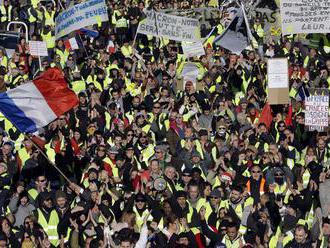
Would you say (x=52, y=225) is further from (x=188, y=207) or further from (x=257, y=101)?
(x=257, y=101)

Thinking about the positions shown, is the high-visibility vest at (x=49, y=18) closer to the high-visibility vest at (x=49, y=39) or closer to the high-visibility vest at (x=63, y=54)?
the high-visibility vest at (x=49, y=39)

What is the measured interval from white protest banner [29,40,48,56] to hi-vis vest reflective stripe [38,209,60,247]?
785 centimetres

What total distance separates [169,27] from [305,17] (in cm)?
314

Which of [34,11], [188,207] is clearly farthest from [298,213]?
[34,11]

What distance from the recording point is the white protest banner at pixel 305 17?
21703 mm

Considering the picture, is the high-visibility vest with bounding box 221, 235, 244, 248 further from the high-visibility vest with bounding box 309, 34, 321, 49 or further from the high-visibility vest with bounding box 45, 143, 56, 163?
the high-visibility vest with bounding box 309, 34, 321, 49

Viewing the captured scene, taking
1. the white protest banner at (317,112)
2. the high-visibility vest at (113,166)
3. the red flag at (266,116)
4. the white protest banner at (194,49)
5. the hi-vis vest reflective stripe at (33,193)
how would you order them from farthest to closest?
the white protest banner at (194,49)
the red flag at (266,116)
the white protest banner at (317,112)
the high-visibility vest at (113,166)
the hi-vis vest reflective stripe at (33,193)

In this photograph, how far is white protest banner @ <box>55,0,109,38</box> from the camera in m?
22.9

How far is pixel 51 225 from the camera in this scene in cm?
1530

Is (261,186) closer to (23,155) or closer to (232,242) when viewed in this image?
(232,242)

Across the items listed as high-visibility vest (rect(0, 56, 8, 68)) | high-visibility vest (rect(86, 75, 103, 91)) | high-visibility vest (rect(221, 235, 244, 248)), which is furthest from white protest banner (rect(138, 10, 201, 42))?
high-visibility vest (rect(221, 235, 244, 248))

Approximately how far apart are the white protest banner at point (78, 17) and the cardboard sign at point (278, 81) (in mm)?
4289

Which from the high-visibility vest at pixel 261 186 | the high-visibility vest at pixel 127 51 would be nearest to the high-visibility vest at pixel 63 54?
the high-visibility vest at pixel 127 51

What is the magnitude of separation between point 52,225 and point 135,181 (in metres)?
1.58
